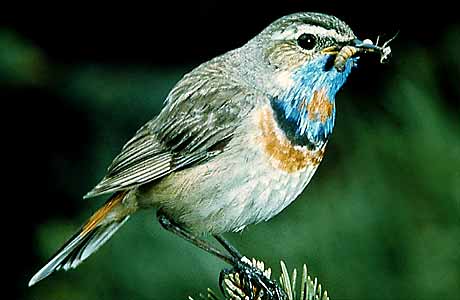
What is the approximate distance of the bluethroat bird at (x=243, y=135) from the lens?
400 centimetres

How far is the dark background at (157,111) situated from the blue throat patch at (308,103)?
16.0 inches

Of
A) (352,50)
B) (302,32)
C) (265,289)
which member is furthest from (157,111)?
(265,289)

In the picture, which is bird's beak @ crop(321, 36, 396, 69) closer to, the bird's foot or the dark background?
the dark background

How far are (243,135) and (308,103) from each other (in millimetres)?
251

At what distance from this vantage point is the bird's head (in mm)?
3959

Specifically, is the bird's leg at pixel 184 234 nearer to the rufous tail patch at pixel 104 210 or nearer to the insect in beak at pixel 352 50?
the rufous tail patch at pixel 104 210

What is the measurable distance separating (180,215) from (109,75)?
6.16 feet

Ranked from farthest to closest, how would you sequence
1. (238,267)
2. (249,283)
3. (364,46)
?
(238,267) < (364,46) < (249,283)

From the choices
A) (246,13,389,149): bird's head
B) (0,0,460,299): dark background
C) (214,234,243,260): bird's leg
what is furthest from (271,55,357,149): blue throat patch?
(214,234,243,260): bird's leg

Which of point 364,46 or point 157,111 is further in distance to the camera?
point 157,111

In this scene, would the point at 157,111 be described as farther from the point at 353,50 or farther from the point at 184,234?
the point at 353,50

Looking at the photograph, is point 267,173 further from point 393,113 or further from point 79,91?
point 79,91

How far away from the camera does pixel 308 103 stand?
159 inches

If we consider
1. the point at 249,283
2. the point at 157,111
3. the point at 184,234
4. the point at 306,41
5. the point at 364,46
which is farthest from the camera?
the point at 157,111
